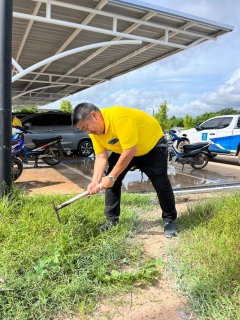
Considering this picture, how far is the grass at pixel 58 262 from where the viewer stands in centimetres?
205

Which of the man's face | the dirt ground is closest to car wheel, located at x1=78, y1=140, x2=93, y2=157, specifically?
the man's face

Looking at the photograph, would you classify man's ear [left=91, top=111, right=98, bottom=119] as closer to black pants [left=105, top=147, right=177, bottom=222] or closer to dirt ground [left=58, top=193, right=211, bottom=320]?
black pants [left=105, top=147, right=177, bottom=222]

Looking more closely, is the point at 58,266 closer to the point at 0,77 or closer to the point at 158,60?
the point at 0,77

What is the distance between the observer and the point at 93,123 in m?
2.67

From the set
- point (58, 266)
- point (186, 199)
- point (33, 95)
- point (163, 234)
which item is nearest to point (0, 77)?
point (58, 266)

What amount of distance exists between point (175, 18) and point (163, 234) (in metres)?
4.99

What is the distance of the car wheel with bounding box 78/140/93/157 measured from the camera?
10117 millimetres

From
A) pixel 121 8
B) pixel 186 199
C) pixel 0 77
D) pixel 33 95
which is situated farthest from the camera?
pixel 33 95

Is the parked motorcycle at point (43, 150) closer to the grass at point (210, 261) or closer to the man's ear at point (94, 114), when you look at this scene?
the man's ear at point (94, 114)

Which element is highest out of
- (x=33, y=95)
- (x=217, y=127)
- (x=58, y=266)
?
(x=33, y=95)

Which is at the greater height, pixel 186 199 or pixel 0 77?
pixel 0 77

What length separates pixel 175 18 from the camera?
621 centimetres

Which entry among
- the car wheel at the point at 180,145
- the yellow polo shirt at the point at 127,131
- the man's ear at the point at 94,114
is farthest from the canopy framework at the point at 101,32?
the man's ear at the point at 94,114

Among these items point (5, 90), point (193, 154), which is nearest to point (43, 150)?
point (193, 154)
